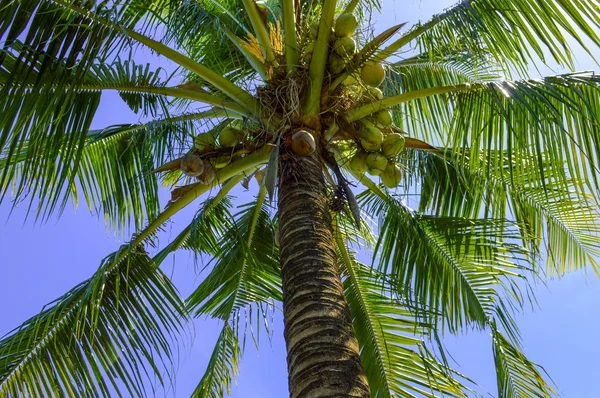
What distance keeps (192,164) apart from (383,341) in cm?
245

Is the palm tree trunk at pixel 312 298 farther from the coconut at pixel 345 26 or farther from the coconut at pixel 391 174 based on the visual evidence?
the coconut at pixel 345 26

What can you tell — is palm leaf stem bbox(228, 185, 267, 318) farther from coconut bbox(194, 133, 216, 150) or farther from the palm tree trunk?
the palm tree trunk

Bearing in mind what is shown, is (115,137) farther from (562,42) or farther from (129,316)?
(562,42)

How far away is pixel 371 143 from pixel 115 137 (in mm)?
2820

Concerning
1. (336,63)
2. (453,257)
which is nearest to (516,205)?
(453,257)

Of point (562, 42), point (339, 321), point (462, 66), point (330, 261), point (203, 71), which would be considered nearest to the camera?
point (339, 321)

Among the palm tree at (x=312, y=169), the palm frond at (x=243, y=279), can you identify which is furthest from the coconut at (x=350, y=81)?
the palm frond at (x=243, y=279)

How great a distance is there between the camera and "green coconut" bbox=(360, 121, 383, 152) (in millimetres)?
4488

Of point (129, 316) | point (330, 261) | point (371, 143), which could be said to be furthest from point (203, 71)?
point (129, 316)

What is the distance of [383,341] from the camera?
582 centimetres

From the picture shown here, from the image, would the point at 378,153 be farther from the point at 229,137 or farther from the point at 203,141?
the point at 203,141

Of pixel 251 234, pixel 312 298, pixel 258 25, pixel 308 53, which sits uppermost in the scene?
pixel 258 25

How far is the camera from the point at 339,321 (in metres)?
3.39

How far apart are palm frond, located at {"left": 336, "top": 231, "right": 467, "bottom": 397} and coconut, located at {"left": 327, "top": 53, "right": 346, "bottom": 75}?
1493 mm
